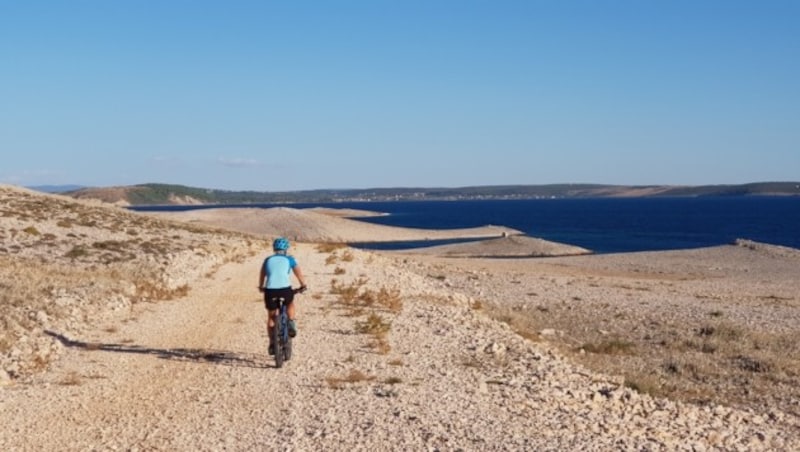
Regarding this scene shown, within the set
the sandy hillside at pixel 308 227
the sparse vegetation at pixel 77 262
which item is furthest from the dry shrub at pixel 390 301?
the sandy hillside at pixel 308 227

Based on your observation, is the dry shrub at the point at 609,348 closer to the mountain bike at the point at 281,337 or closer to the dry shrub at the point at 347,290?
the dry shrub at the point at 347,290

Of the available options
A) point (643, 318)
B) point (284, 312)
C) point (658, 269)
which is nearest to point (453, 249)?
point (658, 269)

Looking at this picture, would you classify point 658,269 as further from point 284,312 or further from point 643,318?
point 284,312

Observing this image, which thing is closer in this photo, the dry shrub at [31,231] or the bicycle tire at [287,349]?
the bicycle tire at [287,349]

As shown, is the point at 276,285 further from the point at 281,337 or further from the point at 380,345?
the point at 380,345

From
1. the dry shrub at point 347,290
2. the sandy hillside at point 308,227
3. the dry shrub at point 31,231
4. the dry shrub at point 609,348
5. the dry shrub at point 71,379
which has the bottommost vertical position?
the sandy hillside at point 308,227

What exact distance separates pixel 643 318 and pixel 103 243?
20725 millimetres

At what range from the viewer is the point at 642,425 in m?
10.4

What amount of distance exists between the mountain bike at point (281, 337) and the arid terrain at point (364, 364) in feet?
0.74

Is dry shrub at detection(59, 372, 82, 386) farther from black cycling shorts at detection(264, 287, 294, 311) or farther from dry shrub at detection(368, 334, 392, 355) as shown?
dry shrub at detection(368, 334, 392, 355)

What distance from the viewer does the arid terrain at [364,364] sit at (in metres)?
9.78

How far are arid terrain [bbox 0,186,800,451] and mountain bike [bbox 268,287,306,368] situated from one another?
23 centimetres

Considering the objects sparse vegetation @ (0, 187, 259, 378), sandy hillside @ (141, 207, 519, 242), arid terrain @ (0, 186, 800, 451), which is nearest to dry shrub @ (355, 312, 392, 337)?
arid terrain @ (0, 186, 800, 451)

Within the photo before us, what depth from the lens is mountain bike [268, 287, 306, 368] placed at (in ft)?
42.4
